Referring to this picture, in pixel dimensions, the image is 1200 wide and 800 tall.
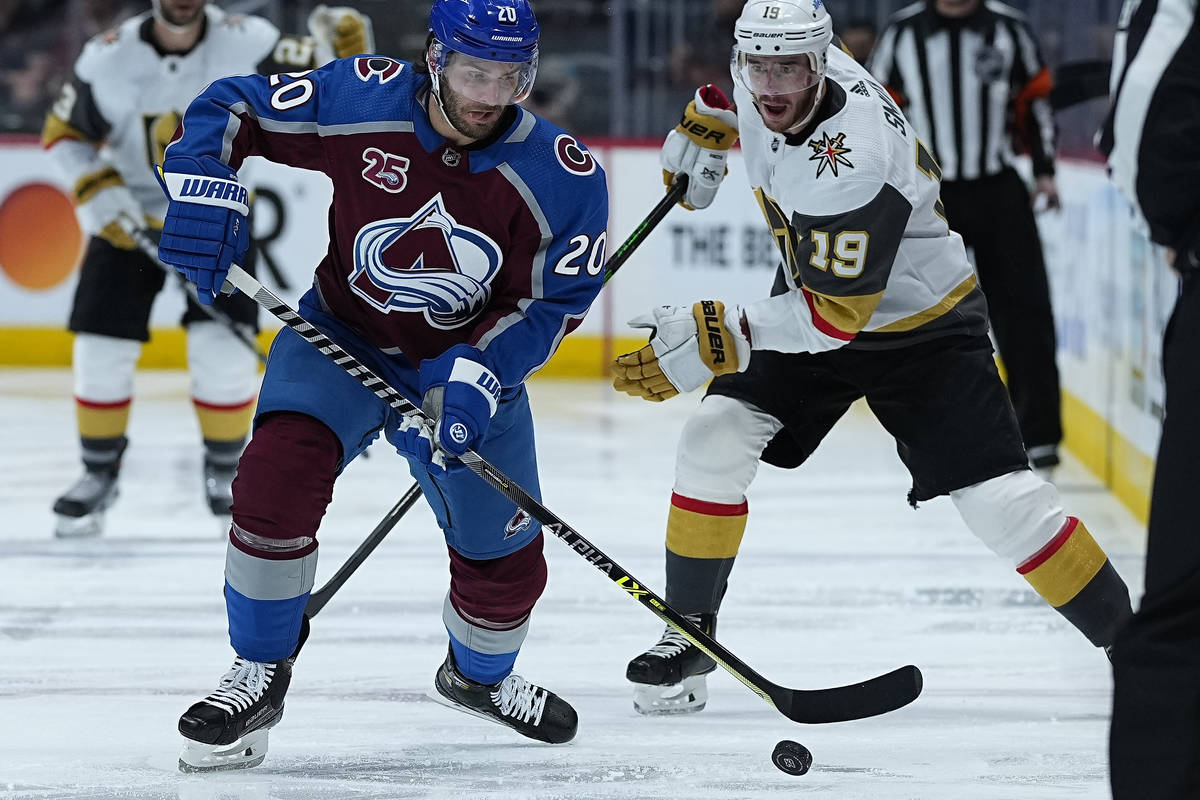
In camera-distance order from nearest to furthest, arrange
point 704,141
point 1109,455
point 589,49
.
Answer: point 704,141, point 1109,455, point 589,49

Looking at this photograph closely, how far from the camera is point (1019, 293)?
4340mm

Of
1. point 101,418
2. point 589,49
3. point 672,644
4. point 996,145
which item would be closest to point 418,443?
point 672,644

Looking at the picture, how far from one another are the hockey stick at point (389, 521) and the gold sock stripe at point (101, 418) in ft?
4.37

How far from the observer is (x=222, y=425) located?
149 inches

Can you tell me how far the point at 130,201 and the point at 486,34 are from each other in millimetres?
1840

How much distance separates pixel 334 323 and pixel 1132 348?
8.03 feet

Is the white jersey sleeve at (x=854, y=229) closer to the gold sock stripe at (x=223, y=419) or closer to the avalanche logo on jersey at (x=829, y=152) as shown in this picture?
the avalanche logo on jersey at (x=829, y=152)

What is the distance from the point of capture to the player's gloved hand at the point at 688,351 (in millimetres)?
2295

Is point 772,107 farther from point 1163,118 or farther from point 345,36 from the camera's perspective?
point 345,36

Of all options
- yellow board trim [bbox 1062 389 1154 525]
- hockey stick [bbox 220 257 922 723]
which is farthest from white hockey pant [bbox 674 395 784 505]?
yellow board trim [bbox 1062 389 1154 525]

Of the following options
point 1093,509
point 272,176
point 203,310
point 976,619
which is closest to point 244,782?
point 976,619

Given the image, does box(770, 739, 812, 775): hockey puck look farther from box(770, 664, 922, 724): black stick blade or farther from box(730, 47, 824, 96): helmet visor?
box(730, 47, 824, 96): helmet visor

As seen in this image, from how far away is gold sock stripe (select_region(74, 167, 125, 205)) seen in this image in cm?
366

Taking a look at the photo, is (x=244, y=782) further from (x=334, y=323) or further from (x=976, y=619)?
(x=976, y=619)
